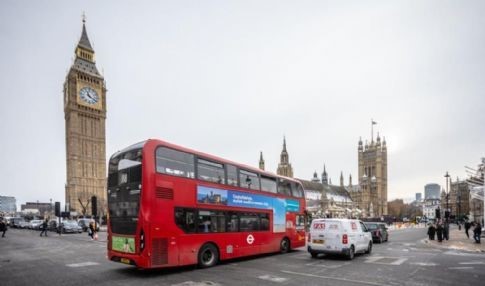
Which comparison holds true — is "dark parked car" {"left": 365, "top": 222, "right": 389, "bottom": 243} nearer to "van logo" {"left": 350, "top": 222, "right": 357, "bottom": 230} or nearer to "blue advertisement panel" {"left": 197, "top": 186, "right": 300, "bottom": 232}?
"blue advertisement panel" {"left": 197, "top": 186, "right": 300, "bottom": 232}

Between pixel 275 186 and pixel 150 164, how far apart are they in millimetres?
8131

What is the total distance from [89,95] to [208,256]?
9889cm

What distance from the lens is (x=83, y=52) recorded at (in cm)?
10425

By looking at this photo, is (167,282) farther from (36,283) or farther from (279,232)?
(279,232)

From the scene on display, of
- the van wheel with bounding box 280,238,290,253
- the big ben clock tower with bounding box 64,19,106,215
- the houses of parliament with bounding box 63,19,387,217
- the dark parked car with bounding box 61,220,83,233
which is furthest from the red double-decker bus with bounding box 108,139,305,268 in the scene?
the big ben clock tower with bounding box 64,19,106,215

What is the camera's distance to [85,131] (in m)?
97.1

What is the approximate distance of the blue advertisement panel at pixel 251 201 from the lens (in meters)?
12.5

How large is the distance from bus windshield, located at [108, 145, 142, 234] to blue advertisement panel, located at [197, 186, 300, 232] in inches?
96.1

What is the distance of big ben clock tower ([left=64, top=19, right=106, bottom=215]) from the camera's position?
9256 cm

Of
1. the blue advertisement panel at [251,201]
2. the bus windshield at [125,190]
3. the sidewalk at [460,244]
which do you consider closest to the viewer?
the bus windshield at [125,190]

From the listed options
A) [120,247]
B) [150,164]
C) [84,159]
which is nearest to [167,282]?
[120,247]

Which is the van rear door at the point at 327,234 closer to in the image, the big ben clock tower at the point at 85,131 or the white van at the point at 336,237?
the white van at the point at 336,237

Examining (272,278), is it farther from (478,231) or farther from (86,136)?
(86,136)

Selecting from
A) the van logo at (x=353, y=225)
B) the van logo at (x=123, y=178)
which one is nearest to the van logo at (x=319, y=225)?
the van logo at (x=353, y=225)
